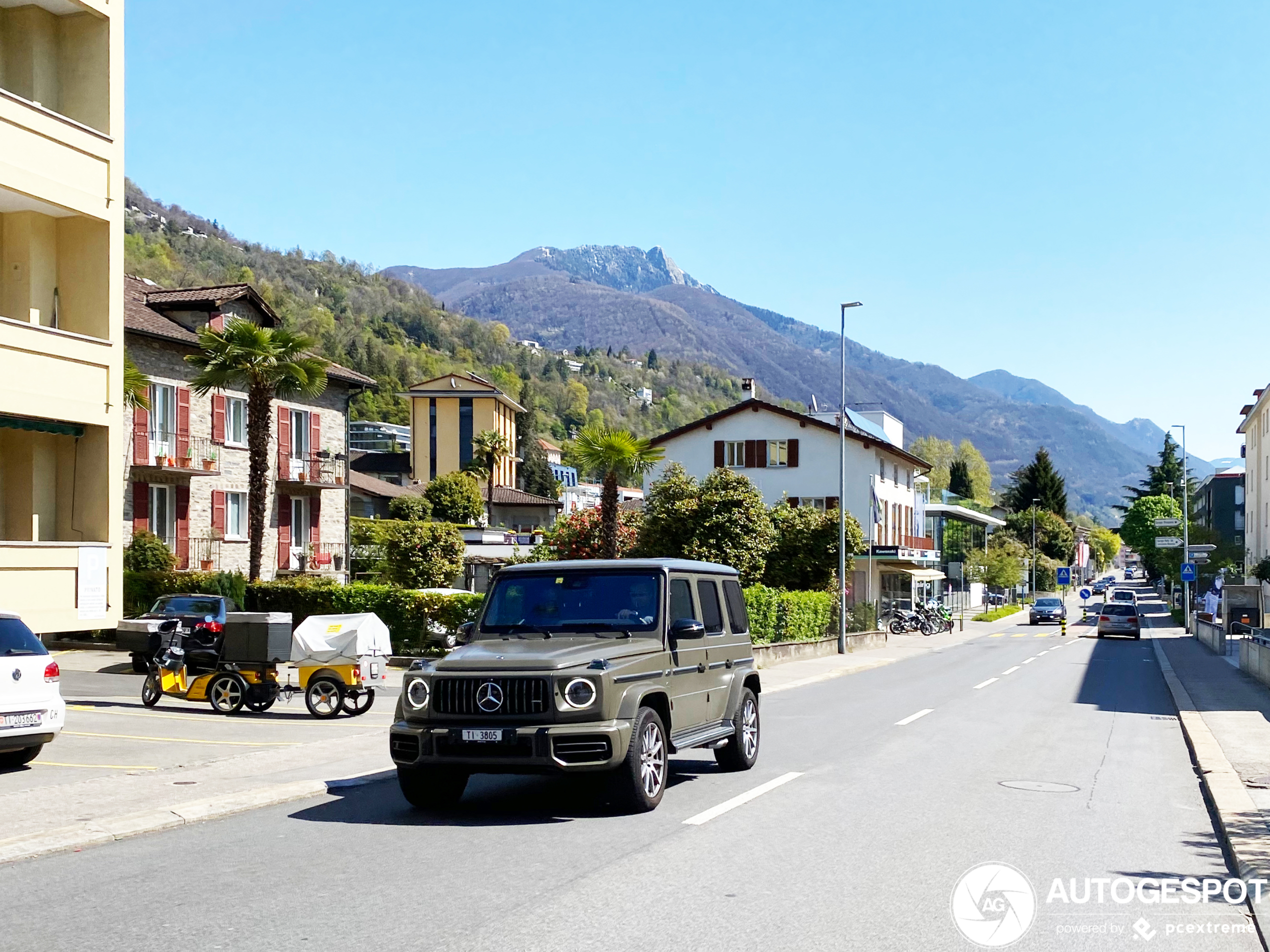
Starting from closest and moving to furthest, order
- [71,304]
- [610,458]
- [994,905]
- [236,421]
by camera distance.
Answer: [994,905], [71,304], [610,458], [236,421]

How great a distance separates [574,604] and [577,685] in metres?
1.56

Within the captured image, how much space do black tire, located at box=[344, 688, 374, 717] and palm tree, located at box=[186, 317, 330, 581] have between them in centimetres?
1263

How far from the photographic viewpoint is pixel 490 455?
9581 centimetres

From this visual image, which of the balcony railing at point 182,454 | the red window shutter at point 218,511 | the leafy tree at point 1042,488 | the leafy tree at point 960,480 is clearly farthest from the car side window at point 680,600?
the leafy tree at point 960,480

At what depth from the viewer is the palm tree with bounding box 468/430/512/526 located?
95.2 m

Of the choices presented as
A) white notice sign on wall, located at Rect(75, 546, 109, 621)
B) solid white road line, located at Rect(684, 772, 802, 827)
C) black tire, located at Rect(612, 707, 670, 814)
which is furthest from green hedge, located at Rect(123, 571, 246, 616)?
black tire, located at Rect(612, 707, 670, 814)

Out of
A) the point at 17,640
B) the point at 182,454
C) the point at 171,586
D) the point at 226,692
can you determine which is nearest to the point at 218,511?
the point at 182,454

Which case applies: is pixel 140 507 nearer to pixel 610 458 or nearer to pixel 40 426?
pixel 610 458

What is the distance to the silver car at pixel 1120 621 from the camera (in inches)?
2039

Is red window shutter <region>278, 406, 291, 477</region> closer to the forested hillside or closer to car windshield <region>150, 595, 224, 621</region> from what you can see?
car windshield <region>150, 595, 224, 621</region>

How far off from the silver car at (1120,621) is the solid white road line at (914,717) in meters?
35.1

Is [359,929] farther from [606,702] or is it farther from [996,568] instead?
[996,568]

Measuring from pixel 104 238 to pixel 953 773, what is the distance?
15486 millimetres

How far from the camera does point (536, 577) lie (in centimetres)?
1119
